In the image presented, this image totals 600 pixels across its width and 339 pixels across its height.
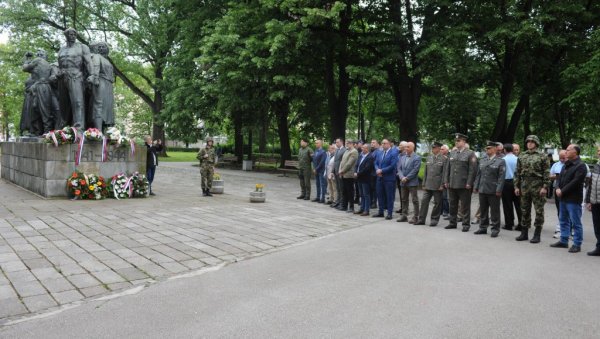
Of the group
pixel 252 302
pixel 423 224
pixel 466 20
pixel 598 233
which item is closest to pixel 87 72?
pixel 423 224

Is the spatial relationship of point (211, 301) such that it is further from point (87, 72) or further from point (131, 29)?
point (131, 29)

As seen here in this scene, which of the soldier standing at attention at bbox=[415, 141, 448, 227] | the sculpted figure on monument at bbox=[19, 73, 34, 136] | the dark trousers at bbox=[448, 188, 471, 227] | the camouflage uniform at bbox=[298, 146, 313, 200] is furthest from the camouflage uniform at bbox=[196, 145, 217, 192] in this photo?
the dark trousers at bbox=[448, 188, 471, 227]

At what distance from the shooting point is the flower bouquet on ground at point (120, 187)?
12.7 meters

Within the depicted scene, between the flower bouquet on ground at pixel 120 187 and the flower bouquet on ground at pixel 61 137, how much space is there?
1.51 m

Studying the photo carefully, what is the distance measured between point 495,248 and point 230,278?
472 centimetres

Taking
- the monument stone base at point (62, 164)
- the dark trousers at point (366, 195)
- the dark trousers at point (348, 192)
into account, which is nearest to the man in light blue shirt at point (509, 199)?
the dark trousers at point (366, 195)

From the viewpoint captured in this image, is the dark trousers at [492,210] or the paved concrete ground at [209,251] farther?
the dark trousers at [492,210]

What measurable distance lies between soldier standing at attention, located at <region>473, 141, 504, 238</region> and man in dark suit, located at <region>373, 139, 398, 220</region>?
88.4 inches

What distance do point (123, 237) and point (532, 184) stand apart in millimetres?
7375

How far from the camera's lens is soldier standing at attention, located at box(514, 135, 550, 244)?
8.39 meters

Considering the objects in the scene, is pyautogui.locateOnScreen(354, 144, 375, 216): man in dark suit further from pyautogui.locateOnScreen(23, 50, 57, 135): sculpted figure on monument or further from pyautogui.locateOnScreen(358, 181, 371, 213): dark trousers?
pyautogui.locateOnScreen(23, 50, 57, 135): sculpted figure on monument

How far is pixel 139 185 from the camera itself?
13.2 metres

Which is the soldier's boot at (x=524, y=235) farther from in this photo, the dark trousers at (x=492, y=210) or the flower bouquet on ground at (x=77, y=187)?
the flower bouquet on ground at (x=77, y=187)

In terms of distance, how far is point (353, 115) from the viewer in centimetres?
3584
